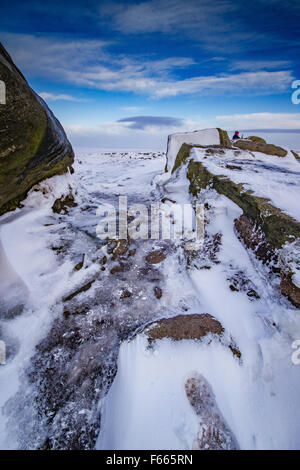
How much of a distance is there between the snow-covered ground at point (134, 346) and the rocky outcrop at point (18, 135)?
1.29m

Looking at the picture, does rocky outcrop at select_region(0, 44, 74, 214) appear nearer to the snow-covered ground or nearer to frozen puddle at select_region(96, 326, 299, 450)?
Result: the snow-covered ground

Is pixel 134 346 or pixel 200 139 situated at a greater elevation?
pixel 200 139

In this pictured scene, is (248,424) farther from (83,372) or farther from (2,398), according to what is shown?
(2,398)

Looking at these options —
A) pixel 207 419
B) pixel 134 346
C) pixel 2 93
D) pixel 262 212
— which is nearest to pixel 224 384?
pixel 207 419

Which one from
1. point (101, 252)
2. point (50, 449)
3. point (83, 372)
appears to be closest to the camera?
point (50, 449)

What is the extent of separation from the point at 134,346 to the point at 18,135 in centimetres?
450

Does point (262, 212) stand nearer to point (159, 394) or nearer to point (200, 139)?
point (159, 394)

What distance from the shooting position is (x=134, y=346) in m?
3.07

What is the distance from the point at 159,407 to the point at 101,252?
136 inches

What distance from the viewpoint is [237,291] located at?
369cm

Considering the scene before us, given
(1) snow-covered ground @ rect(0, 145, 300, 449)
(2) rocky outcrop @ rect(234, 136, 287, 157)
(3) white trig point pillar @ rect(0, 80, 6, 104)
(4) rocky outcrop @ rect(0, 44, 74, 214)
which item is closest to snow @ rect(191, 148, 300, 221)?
(1) snow-covered ground @ rect(0, 145, 300, 449)

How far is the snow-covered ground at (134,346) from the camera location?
92.4 inches

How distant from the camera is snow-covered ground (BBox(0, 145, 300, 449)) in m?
2.35

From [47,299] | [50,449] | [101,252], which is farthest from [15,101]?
[50,449]
